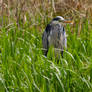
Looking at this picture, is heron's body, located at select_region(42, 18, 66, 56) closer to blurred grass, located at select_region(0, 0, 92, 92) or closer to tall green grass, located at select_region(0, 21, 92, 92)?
blurred grass, located at select_region(0, 0, 92, 92)

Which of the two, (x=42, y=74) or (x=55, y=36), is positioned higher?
(x=55, y=36)

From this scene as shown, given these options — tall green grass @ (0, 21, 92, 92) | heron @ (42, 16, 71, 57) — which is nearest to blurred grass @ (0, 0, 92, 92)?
tall green grass @ (0, 21, 92, 92)

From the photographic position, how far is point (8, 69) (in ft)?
10.3

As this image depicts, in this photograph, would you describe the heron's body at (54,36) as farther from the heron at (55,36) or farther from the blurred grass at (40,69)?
the blurred grass at (40,69)

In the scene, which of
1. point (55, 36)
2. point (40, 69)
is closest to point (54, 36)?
point (55, 36)

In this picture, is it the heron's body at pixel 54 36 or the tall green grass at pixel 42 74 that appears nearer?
the tall green grass at pixel 42 74

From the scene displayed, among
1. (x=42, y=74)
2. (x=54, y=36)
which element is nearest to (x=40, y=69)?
(x=42, y=74)

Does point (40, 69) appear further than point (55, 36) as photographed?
No

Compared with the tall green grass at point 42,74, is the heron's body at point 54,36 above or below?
above

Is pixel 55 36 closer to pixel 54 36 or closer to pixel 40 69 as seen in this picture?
pixel 54 36

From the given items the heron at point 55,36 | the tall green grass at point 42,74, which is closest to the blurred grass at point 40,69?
the tall green grass at point 42,74

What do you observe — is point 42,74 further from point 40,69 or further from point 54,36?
point 54,36

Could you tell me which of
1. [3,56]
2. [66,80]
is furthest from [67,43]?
[66,80]

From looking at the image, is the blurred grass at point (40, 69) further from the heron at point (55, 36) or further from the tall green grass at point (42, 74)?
the heron at point (55, 36)
